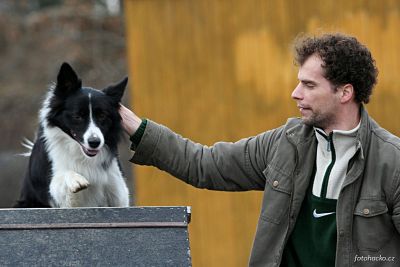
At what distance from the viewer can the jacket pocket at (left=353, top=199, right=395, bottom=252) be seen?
14.3 ft

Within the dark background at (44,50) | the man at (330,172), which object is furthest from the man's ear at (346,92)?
→ the dark background at (44,50)

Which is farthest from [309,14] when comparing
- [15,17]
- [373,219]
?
[15,17]

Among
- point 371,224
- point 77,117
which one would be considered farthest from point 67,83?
point 371,224

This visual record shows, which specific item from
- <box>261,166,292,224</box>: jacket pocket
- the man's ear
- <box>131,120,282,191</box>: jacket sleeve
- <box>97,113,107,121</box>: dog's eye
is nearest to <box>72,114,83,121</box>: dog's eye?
<box>97,113,107,121</box>: dog's eye

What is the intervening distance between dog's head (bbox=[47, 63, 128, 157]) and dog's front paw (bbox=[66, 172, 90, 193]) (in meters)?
0.15

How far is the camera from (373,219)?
4.38m

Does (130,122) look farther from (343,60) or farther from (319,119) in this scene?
(343,60)

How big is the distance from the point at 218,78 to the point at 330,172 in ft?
11.0

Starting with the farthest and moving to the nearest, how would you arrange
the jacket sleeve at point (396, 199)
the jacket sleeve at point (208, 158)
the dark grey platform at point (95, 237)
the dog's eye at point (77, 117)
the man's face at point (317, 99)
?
the dog's eye at point (77, 117)
the jacket sleeve at point (208, 158)
the man's face at point (317, 99)
the jacket sleeve at point (396, 199)
the dark grey platform at point (95, 237)

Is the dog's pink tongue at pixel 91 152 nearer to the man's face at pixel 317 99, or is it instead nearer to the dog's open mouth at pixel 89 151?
the dog's open mouth at pixel 89 151

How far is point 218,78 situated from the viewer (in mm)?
7758

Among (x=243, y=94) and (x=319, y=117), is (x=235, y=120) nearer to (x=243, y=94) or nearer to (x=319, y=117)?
(x=243, y=94)

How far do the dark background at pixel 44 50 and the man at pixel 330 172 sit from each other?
11612 millimetres

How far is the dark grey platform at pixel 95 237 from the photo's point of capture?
162 inches
